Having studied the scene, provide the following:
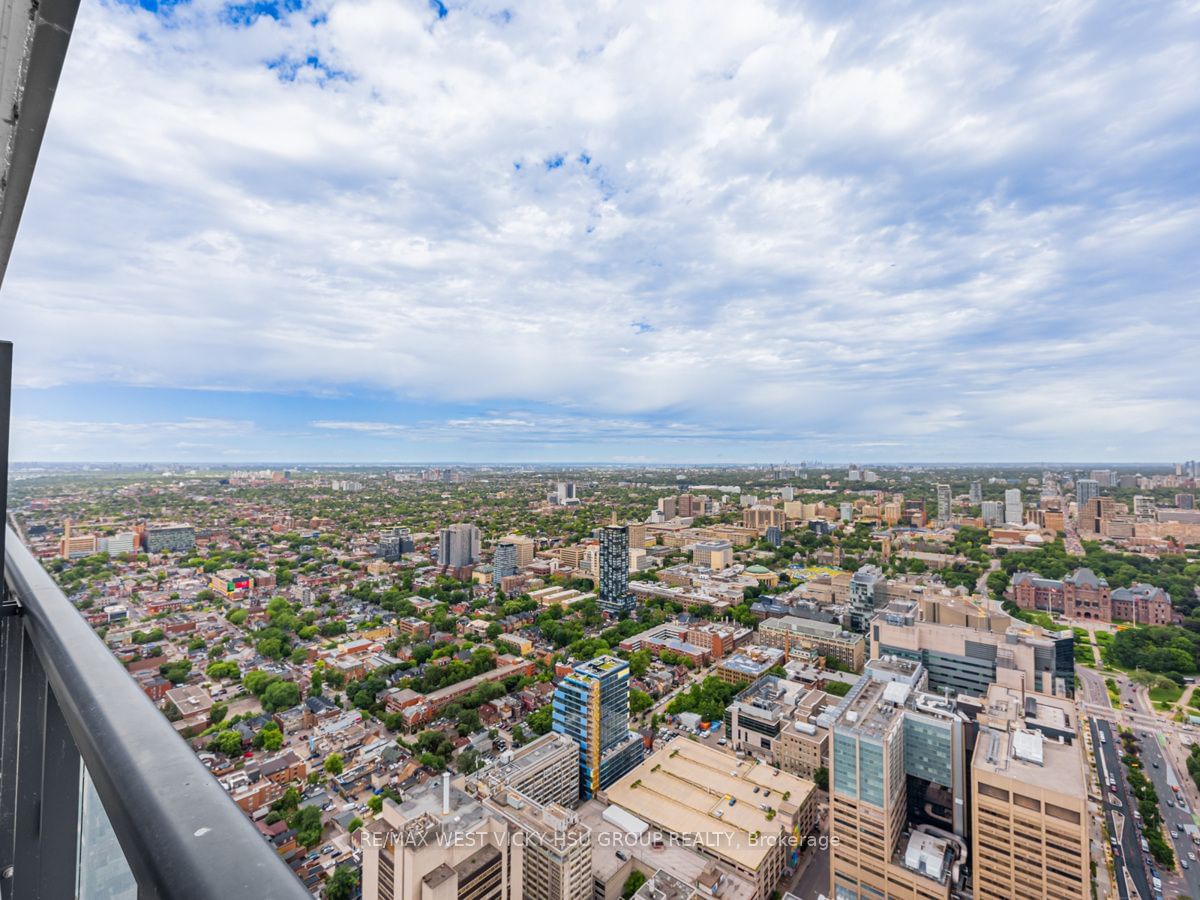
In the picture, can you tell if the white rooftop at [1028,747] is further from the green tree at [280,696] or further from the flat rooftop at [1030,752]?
the green tree at [280,696]

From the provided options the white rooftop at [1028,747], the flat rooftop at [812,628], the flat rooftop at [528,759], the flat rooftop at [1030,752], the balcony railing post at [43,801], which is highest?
the balcony railing post at [43,801]

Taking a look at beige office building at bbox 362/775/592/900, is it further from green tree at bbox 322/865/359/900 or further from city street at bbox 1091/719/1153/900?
city street at bbox 1091/719/1153/900

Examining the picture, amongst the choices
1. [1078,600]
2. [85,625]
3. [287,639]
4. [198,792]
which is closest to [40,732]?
[85,625]

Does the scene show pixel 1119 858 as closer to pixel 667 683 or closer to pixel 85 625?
pixel 667 683

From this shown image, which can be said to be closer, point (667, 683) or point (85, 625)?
point (85, 625)

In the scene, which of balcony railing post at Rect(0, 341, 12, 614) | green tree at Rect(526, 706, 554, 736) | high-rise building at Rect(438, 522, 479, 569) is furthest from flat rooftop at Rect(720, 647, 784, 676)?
balcony railing post at Rect(0, 341, 12, 614)

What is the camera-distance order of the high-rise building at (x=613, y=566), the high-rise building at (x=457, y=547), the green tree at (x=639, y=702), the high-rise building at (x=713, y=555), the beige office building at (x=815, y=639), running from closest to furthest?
the green tree at (x=639, y=702)
the beige office building at (x=815, y=639)
the high-rise building at (x=613, y=566)
the high-rise building at (x=457, y=547)
the high-rise building at (x=713, y=555)

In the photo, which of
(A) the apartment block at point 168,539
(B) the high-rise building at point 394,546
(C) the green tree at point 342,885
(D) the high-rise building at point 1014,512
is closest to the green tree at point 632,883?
(C) the green tree at point 342,885
